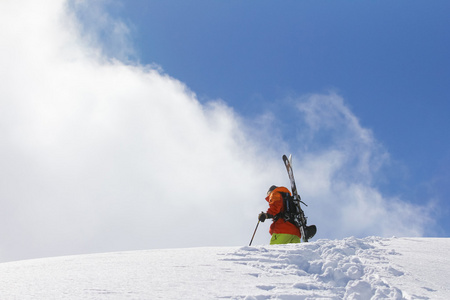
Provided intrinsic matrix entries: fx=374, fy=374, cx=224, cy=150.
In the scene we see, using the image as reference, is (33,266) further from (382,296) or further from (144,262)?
(382,296)

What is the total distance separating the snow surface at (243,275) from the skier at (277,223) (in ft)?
7.33

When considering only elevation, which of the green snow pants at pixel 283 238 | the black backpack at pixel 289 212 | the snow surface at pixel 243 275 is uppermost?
the black backpack at pixel 289 212

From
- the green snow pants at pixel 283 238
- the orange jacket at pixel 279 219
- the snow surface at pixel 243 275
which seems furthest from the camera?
the orange jacket at pixel 279 219

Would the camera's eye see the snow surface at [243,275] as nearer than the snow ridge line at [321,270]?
Yes

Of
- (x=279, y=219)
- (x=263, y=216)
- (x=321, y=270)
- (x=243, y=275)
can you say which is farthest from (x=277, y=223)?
(x=243, y=275)

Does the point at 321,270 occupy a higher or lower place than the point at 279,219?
lower

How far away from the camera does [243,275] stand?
11.2 ft

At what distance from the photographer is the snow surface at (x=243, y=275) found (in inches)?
117

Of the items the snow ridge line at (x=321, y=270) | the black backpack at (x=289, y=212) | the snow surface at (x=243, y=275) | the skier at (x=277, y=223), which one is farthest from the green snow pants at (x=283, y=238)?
the snow surface at (x=243, y=275)

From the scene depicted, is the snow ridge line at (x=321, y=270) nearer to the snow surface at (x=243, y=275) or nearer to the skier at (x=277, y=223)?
the snow surface at (x=243, y=275)

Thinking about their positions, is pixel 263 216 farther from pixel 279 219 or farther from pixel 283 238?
pixel 283 238

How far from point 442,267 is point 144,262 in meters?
3.21

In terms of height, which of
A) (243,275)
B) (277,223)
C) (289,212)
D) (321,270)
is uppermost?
(289,212)

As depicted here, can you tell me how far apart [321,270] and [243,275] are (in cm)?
85
